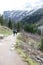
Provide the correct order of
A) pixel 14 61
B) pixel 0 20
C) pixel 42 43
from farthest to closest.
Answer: pixel 0 20 → pixel 42 43 → pixel 14 61

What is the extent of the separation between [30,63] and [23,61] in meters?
0.78

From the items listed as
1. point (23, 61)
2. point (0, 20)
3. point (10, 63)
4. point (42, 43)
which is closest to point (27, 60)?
point (23, 61)

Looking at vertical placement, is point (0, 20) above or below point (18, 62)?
below

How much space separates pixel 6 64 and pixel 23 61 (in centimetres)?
116

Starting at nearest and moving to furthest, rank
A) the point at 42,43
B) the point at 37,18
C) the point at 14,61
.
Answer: the point at 14,61 → the point at 42,43 → the point at 37,18

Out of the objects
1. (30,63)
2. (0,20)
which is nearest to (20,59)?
(30,63)

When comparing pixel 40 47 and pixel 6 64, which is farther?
pixel 40 47

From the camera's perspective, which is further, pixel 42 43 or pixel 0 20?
pixel 0 20

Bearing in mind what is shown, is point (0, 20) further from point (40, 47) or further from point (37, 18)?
point (37, 18)

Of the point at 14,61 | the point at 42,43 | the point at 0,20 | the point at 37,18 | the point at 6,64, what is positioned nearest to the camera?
the point at 6,64

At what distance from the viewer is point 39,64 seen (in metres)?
11.1

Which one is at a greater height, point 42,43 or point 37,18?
point 42,43

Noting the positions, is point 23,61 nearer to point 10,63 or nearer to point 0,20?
point 10,63

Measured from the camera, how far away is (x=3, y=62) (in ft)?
37.7
